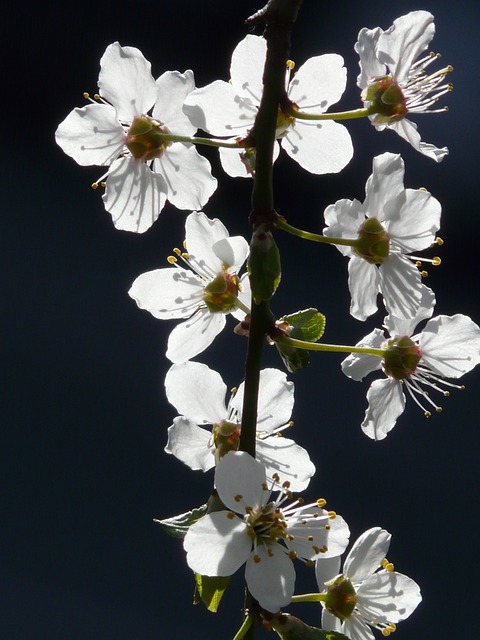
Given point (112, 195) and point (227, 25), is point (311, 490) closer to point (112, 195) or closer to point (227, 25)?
point (227, 25)

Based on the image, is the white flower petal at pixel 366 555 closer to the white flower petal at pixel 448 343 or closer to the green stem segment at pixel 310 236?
the white flower petal at pixel 448 343

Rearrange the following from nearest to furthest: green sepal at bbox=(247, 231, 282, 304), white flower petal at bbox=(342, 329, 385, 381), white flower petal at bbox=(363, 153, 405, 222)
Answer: green sepal at bbox=(247, 231, 282, 304)
white flower petal at bbox=(363, 153, 405, 222)
white flower petal at bbox=(342, 329, 385, 381)

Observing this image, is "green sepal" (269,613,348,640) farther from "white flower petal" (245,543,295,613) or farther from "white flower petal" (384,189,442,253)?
"white flower petal" (384,189,442,253)

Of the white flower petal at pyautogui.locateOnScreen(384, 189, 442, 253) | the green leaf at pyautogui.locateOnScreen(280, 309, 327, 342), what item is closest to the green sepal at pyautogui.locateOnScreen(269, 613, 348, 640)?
the green leaf at pyautogui.locateOnScreen(280, 309, 327, 342)

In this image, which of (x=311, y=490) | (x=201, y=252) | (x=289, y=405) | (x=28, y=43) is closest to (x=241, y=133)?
(x=201, y=252)

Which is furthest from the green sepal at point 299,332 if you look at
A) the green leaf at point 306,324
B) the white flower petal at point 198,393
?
the white flower petal at point 198,393

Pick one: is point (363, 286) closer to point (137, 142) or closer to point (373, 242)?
point (373, 242)
